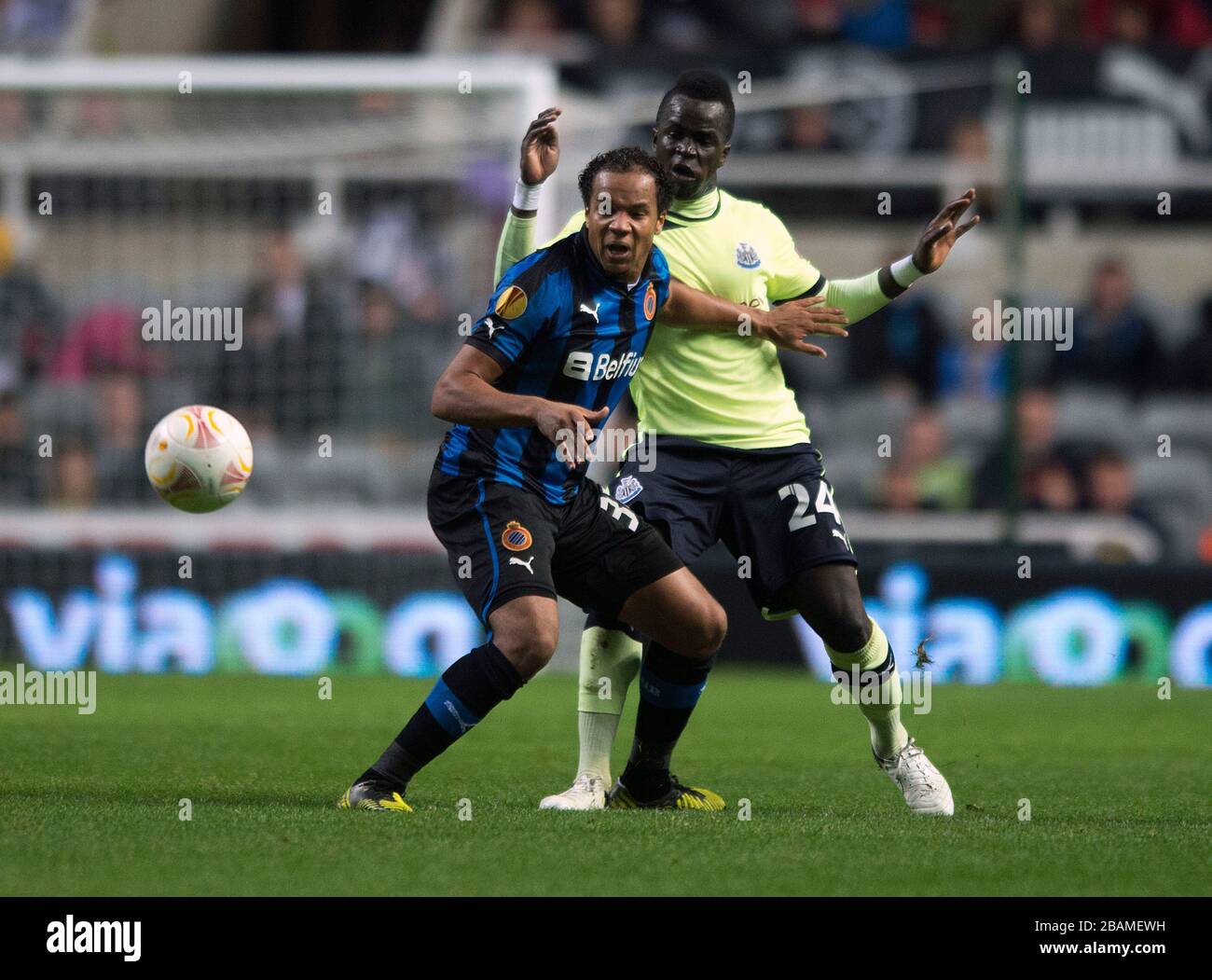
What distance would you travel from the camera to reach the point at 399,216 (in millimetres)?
15008

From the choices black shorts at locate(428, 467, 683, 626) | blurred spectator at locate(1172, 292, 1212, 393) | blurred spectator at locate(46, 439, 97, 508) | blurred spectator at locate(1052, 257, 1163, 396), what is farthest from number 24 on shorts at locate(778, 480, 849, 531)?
blurred spectator at locate(1172, 292, 1212, 393)

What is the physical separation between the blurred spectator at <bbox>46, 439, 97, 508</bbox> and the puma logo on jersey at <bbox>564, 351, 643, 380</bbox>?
799 cm

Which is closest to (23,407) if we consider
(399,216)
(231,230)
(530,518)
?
(231,230)

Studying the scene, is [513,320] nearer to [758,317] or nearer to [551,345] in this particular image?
[551,345]

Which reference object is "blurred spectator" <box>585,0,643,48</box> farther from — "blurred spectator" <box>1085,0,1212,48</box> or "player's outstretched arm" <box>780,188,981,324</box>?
"player's outstretched arm" <box>780,188,981,324</box>

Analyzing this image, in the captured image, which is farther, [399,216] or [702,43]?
[702,43]

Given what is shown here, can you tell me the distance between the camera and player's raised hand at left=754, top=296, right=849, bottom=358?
21.8 feet

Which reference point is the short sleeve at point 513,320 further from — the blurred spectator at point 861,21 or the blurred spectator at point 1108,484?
the blurred spectator at point 861,21

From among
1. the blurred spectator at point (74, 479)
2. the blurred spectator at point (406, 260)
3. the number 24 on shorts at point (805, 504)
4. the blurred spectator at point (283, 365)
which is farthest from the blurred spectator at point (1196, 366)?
the number 24 on shorts at point (805, 504)

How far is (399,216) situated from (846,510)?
13.6 ft

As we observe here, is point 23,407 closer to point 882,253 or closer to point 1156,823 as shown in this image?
point 882,253

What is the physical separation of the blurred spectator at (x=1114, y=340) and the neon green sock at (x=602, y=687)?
9458mm
